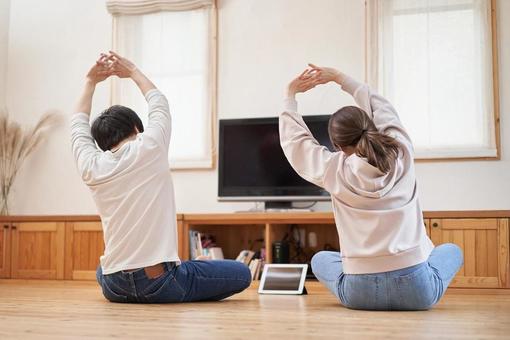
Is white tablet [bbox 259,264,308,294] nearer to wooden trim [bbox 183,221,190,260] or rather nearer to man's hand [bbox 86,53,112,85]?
wooden trim [bbox 183,221,190,260]

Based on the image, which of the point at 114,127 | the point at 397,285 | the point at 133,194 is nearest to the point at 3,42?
the point at 114,127

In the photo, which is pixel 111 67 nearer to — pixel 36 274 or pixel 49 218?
pixel 49 218

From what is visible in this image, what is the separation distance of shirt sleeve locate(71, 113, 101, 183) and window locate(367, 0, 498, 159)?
260 cm

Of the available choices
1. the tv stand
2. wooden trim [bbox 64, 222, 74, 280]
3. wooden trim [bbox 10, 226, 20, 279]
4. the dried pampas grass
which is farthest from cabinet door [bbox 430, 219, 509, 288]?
the dried pampas grass

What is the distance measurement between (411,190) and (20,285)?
3316 millimetres

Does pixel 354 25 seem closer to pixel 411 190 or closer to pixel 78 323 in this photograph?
pixel 411 190

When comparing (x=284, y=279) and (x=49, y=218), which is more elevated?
(x=49, y=218)

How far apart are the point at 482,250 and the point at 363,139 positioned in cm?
211

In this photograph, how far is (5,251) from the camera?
17.5 ft

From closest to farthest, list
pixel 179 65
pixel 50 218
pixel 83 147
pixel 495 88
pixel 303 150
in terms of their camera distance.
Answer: pixel 303 150 → pixel 83 147 → pixel 495 88 → pixel 50 218 → pixel 179 65

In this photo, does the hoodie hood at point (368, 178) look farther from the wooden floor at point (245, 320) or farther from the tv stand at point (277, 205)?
the tv stand at point (277, 205)

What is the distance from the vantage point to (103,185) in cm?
283

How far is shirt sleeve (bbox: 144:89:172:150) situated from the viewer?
9.39ft

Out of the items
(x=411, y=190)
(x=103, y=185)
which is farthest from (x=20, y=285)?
(x=411, y=190)
